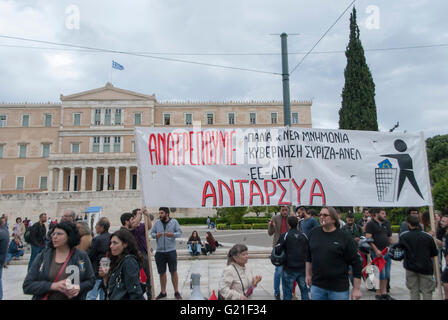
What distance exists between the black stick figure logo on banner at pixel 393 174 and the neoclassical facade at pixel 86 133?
46.4 m

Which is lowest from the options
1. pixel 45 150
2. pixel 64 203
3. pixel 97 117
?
pixel 64 203

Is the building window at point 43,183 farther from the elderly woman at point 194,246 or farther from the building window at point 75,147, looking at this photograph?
the elderly woman at point 194,246

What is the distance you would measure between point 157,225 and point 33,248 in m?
4.17

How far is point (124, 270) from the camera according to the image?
3.18 m

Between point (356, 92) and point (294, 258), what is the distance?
30.0 m

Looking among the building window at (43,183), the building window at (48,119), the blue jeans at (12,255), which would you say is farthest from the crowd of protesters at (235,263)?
the building window at (48,119)

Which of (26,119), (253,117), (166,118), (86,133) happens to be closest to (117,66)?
(166,118)

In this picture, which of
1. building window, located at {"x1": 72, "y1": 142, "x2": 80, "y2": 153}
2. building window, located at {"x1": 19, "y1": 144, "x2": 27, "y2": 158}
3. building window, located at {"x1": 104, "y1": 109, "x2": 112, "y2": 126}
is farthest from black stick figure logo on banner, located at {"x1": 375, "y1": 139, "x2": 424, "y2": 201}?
building window, located at {"x1": 19, "y1": 144, "x2": 27, "y2": 158}

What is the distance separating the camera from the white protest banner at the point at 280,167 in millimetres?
4947

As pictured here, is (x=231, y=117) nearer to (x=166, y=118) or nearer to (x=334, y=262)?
(x=166, y=118)

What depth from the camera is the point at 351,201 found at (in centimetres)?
520
